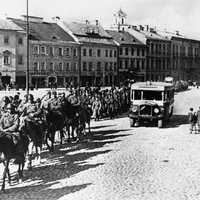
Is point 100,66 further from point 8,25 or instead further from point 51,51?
point 8,25

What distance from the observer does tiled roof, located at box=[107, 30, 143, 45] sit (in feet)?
Result: 255

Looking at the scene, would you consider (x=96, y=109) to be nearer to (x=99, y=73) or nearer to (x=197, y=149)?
(x=197, y=149)

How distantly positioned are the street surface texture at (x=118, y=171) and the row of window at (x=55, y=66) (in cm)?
4327

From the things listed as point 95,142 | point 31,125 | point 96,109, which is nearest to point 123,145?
point 95,142

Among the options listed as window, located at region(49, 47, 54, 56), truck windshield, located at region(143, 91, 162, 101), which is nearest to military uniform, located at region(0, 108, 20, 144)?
truck windshield, located at region(143, 91, 162, 101)

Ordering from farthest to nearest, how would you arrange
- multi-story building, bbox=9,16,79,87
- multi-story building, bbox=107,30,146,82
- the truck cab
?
multi-story building, bbox=107,30,146,82 < multi-story building, bbox=9,16,79,87 < the truck cab

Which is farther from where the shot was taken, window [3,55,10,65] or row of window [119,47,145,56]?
row of window [119,47,145,56]

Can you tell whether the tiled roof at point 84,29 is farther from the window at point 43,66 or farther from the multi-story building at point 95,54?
the window at point 43,66

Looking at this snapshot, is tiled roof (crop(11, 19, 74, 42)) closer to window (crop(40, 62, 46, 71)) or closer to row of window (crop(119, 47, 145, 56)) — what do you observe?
window (crop(40, 62, 46, 71))

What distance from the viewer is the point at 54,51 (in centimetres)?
6350

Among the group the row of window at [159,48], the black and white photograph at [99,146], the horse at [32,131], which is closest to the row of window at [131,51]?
the row of window at [159,48]

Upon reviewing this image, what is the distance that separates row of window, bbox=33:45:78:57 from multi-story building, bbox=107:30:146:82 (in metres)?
12.8

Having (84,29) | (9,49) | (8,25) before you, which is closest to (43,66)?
(9,49)

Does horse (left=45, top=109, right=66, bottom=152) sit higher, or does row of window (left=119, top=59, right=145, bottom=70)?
row of window (left=119, top=59, right=145, bottom=70)
